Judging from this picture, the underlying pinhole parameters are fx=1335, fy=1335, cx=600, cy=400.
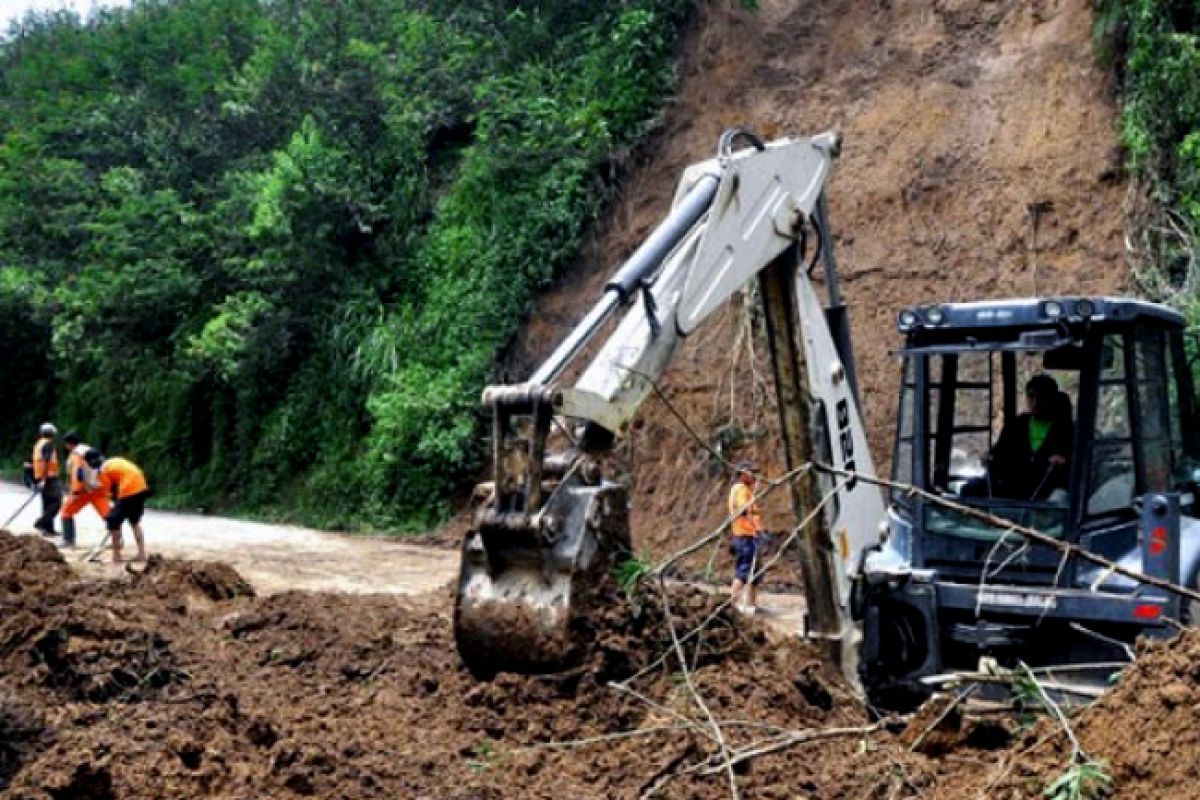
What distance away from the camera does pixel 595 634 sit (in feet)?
19.7

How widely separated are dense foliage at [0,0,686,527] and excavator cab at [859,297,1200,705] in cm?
1098

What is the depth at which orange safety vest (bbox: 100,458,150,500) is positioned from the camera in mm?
14327

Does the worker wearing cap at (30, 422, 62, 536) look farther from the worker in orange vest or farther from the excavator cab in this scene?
the excavator cab

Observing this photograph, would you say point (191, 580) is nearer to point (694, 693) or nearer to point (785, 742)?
point (694, 693)

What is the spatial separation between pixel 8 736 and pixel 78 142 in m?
23.9

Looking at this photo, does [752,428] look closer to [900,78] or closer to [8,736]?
[900,78]

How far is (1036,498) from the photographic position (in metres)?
7.24

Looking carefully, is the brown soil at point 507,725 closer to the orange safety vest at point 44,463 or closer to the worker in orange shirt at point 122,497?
the worker in orange shirt at point 122,497

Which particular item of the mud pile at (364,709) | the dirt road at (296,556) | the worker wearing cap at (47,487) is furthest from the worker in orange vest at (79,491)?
the mud pile at (364,709)

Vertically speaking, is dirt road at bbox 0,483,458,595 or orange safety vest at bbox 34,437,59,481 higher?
orange safety vest at bbox 34,437,59,481

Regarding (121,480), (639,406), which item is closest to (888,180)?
(121,480)

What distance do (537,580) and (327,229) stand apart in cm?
1584

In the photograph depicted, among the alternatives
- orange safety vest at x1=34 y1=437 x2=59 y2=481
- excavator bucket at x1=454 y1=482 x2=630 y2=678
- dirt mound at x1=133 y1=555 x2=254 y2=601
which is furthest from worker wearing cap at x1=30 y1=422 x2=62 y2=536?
excavator bucket at x1=454 y1=482 x2=630 y2=678

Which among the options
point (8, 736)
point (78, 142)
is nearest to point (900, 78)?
point (8, 736)
